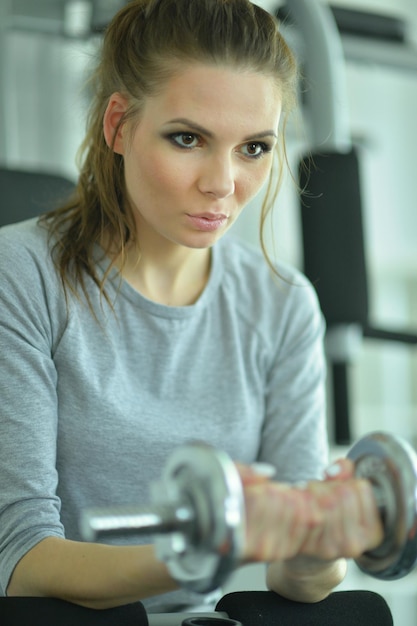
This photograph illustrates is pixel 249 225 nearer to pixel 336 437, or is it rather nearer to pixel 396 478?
pixel 336 437

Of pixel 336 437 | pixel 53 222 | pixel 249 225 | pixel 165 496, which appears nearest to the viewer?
pixel 165 496

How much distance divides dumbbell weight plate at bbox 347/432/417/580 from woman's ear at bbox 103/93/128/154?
627 mm

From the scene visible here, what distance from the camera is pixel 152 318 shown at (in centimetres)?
132

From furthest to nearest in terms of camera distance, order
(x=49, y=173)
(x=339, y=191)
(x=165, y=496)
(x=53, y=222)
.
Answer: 1. (x=339, y=191)
2. (x=49, y=173)
3. (x=53, y=222)
4. (x=165, y=496)

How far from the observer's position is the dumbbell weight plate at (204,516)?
2.09 ft

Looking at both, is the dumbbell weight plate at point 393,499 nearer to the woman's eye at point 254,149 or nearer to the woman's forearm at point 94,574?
A: the woman's forearm at point 94,574

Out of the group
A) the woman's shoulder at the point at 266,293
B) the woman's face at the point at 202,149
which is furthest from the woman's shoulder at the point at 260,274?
the woman's face at the point at 202,149

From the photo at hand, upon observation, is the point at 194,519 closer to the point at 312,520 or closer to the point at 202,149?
the point at 312,520

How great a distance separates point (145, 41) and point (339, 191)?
2.69 feet

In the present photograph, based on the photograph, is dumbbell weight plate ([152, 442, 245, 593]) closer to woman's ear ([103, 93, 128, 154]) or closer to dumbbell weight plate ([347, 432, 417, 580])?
dumbbell weight plate ([347, 432, 417, 580])

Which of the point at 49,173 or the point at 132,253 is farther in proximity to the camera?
the point at 49,173

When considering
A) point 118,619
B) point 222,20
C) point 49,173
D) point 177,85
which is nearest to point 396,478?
point 118,619

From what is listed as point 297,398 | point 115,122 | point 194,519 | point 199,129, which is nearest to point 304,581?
point 194,519

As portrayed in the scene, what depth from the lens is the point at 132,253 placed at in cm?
133
